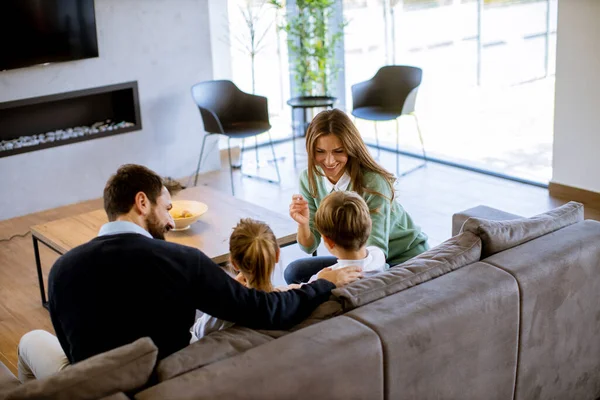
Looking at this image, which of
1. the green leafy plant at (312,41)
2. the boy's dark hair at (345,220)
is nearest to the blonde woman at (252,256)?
the boy's dark hair at (345,220)

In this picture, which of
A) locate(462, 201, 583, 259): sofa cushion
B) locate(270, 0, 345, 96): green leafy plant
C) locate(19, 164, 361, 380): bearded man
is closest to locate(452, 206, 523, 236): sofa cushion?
locate(462, 201, 583, 259): sofa cushion

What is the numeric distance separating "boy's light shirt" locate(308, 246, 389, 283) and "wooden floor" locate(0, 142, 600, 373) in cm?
207

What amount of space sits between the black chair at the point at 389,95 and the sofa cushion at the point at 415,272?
3.86 meters

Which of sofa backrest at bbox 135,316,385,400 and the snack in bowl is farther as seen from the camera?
the snack in bowl

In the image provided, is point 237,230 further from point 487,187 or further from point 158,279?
point 487,187

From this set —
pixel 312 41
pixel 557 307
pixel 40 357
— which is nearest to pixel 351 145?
pixel 557 307

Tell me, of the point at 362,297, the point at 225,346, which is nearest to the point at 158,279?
the point at 225,346

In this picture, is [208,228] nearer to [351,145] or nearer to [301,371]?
[351,145]

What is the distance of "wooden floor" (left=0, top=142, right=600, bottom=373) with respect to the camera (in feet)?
15.8

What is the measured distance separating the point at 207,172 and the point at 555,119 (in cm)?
305

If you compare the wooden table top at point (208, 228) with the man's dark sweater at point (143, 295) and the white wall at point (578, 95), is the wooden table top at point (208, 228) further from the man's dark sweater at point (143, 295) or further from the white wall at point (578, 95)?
the white wall at point (578, 95)

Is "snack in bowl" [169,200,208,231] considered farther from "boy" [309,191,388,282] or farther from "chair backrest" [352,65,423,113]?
"chair backrest" [352,65,423,113]

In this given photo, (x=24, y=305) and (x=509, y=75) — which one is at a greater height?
(x=509, y=75)

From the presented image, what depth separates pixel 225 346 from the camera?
2.46 m
